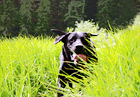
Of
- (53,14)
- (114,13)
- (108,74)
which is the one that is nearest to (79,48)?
(108,74)

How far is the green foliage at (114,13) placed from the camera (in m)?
15.6

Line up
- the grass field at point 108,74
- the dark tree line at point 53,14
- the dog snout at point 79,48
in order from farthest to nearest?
the dark tree line at point 53,14 < the dog snout at point 79,48 < the grass field at point 108,74

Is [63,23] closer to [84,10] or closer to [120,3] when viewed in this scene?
[84,10]

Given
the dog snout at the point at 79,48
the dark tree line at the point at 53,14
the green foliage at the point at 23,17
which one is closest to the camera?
the dog snout at the point at 79,48

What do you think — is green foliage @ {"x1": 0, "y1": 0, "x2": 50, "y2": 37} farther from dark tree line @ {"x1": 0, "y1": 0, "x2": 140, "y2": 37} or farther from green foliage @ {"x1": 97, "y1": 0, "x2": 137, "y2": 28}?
green foliage @ {"x1": 97, "y1": 0, "x2": 137, "y2": 28}

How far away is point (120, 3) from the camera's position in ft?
54.1

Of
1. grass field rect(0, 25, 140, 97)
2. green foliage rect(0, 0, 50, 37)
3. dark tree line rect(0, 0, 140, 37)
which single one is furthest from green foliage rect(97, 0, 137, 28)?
grass field rect(0, 25, 140, 97)

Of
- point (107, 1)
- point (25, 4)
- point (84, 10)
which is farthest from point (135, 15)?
point (25, 4)

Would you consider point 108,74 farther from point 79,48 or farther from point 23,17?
point 23,17

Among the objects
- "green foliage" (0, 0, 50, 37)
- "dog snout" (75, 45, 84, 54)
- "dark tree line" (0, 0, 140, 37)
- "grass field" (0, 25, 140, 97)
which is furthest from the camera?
"dark tree line" (0, 0, 140, 37)

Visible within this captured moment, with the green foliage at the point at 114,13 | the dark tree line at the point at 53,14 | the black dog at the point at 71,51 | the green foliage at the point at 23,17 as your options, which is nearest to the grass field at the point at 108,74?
the black dog at the point at 71,51

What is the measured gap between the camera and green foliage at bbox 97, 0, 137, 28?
51.1ft

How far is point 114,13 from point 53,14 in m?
5.40

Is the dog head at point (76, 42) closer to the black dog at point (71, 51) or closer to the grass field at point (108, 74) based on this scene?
the black dog at point (71, 51)
